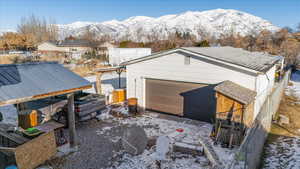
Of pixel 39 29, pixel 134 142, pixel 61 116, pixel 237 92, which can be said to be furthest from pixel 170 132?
pixel 39 29

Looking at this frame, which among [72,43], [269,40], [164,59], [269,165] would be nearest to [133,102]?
[164,59]

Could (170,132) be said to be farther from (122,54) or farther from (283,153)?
(122,54)

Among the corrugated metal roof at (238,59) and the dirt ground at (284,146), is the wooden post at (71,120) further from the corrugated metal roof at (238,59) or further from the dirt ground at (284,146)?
the dirt ground at (284,146)

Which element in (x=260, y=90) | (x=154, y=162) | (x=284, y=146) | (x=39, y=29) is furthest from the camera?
(x=39, y=29)

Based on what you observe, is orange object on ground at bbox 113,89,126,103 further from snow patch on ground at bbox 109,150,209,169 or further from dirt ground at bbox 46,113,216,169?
snow patch on ground at bbox 109,150,209,169

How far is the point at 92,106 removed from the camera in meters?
10.0

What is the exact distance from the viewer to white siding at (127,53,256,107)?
9.18 m

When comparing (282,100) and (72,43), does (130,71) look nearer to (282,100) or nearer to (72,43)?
(282,100)

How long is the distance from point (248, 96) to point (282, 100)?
904cm

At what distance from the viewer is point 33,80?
5.73 metres

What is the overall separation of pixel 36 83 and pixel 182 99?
291 inches

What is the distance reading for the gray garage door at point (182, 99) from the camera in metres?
10.0

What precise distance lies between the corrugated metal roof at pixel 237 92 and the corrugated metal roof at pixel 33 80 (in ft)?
17.7

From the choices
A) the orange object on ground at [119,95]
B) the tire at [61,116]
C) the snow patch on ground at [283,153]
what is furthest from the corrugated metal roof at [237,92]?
the orange object on ground at [119,95]
